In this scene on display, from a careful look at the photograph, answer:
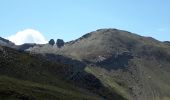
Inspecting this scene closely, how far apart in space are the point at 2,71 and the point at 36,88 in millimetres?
24218

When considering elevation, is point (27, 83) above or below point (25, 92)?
above

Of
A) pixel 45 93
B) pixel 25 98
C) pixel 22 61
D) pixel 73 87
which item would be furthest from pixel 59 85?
pixel 25 98

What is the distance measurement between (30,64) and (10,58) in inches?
554

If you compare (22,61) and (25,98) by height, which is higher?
(22,61)

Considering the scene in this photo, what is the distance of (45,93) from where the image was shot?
148 meters

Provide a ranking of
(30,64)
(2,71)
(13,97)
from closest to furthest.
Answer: (13,97) < (2,71) < (30,64)

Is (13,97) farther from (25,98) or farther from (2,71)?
(2,71)

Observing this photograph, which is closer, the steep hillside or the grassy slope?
the grassy slope

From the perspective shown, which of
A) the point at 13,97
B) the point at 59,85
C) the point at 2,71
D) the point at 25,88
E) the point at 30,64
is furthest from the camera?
the point at 30,64

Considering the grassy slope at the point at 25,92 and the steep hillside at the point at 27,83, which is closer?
the grassy slope at the point at 25,92

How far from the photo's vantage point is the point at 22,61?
196500 millimetres

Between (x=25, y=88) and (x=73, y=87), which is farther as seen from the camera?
(x=73, y=87)

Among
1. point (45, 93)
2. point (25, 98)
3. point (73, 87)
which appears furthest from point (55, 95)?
point (73, 87)

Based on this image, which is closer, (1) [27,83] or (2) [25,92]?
(2) [25,92]
